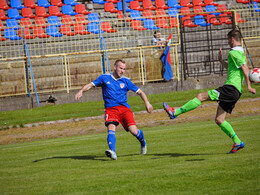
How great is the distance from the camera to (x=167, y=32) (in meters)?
23.6

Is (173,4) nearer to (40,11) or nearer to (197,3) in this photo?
(197,3)

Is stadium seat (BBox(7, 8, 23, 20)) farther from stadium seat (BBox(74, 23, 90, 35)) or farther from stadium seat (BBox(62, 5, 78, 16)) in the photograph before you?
stadium seat (BBox(74, 23, 90, 35))

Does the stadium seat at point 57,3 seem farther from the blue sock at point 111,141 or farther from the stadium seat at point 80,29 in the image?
the blue sock at point 111,141

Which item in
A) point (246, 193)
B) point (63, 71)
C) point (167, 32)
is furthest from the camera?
point (167, 32)

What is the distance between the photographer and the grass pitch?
215 inches

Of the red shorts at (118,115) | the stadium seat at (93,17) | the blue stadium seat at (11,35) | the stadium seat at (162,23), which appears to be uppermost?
the stadium seat at (93,17)

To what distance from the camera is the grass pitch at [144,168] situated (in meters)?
5.45

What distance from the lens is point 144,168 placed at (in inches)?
271

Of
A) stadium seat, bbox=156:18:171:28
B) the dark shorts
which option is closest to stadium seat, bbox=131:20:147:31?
stadium seat, bbox=156:18:171:28

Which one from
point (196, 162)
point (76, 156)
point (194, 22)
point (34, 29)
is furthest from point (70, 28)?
point (196, 162)

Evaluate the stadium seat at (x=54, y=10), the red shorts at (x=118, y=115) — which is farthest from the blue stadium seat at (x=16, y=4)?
the red shorts at (x=118, y=115)

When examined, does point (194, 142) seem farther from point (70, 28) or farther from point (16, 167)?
point (70, 28)

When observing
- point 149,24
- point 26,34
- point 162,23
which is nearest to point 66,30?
point 26,34

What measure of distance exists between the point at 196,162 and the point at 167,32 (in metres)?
17.2
